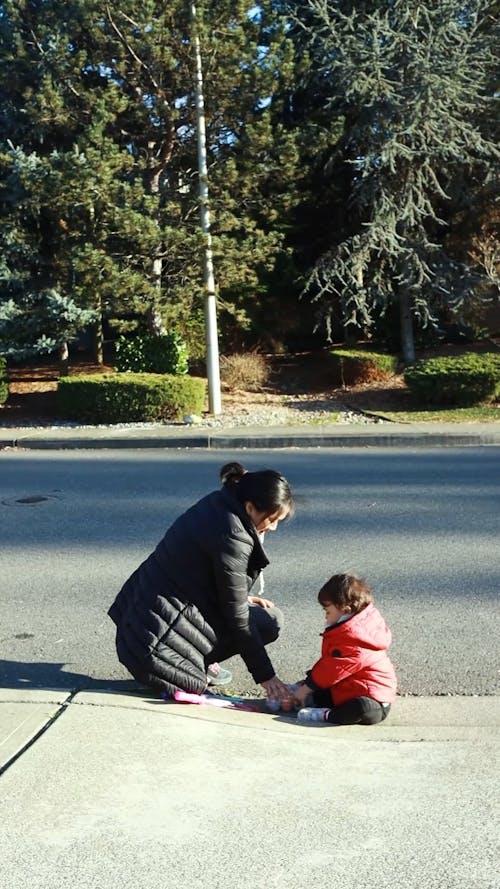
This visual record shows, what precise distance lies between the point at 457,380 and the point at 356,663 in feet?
45.2

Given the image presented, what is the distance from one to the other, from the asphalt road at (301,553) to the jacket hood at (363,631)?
501mm

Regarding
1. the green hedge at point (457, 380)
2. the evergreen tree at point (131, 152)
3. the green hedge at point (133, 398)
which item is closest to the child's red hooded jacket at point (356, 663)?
the green hedge at point (133, 398)

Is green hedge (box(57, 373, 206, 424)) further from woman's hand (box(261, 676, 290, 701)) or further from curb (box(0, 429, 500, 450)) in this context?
woman's hand (box(261, 676, 290, 701))

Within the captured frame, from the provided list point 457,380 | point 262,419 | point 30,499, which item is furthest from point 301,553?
point 457,380

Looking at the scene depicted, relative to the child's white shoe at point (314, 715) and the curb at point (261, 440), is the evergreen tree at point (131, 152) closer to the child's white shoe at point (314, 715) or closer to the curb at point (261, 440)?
the curb at point (261, 440)

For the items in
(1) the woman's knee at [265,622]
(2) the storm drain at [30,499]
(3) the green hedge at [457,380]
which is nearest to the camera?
(1) the woman's knee at [265,622]

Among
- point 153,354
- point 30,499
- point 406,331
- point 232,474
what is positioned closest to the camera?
point 232,474

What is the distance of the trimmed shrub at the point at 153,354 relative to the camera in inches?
793

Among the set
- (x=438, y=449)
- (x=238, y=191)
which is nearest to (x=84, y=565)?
(x=438, y=449)

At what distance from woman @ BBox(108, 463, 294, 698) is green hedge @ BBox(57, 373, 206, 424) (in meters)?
13.2

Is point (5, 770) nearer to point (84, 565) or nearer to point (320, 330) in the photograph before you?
point (84, 565)

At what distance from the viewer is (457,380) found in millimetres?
17781

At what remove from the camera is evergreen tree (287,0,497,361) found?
19.6 metres

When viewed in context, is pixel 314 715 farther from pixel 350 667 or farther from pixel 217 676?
pixel 217 676
